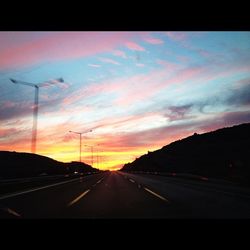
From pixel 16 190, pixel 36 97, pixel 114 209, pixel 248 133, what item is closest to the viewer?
pixel 114 209

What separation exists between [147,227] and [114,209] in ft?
20.1

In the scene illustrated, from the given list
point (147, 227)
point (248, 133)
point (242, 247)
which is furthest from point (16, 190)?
point (248, 133)
